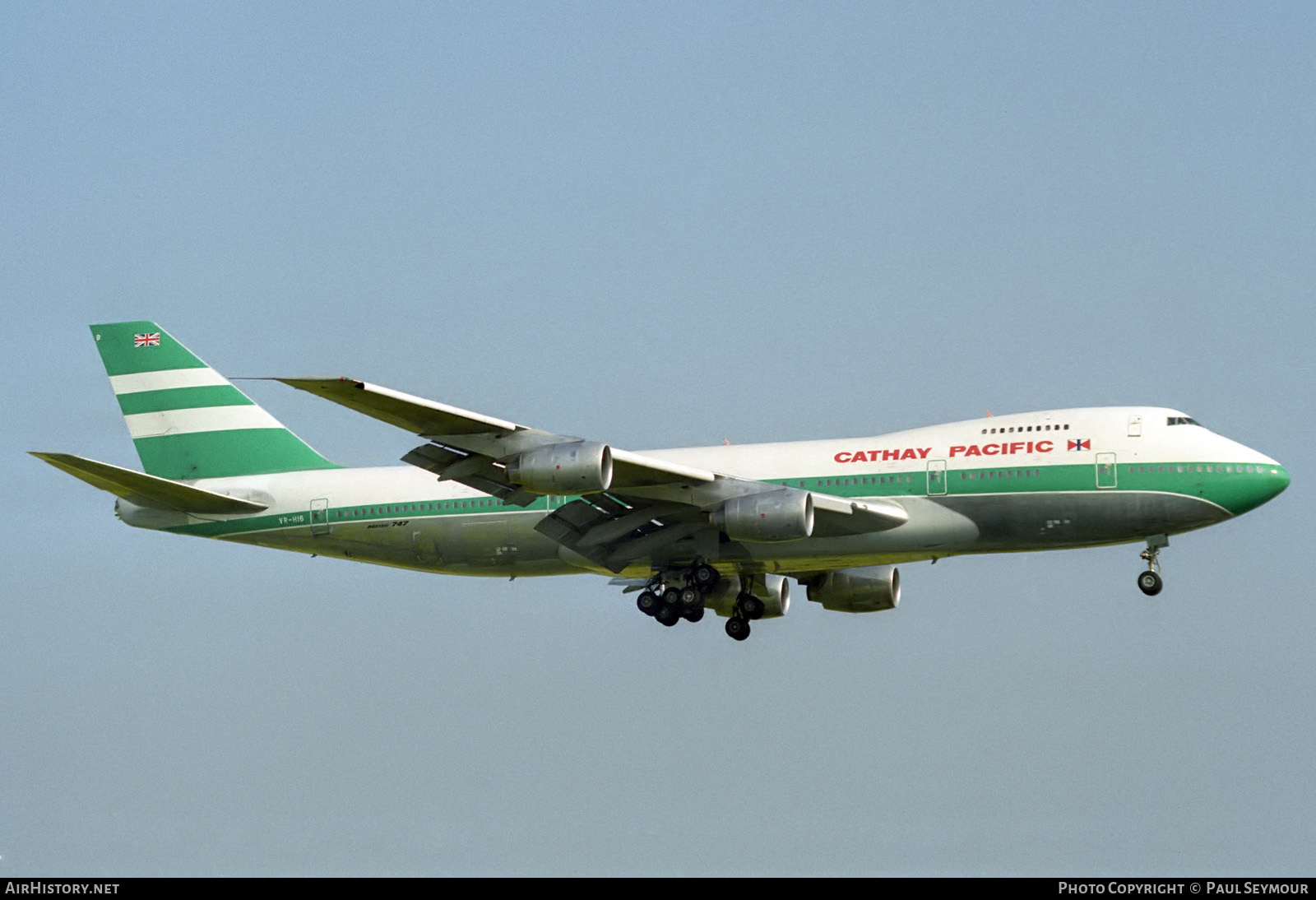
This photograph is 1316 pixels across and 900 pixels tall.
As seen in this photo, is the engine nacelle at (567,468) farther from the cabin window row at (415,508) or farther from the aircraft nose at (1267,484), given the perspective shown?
the aircraft nose at (1267,484)

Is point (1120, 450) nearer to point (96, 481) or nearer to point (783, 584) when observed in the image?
point (783, 584)

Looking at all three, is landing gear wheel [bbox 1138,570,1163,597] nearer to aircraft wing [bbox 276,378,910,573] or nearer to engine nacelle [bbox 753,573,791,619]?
aircraft wing [bbox 276,378,910,573]

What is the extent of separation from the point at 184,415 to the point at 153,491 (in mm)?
3938

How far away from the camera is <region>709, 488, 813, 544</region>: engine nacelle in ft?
133

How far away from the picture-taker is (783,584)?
4812cm

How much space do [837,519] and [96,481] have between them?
17846mm

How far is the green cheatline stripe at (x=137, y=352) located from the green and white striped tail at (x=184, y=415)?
0.07ft

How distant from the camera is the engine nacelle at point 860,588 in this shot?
157 ft

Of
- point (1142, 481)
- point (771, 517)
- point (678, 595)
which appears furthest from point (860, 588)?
point (1142, 481)

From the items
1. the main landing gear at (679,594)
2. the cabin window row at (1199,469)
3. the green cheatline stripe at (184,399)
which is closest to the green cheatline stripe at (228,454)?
the green cheatline stripe at (184,399)

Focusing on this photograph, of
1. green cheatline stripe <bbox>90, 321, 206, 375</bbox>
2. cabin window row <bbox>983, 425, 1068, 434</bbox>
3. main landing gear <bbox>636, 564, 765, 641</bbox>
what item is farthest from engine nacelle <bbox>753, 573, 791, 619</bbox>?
green cheatline stripe <bbox>90, 321, 206, 375</bbox>

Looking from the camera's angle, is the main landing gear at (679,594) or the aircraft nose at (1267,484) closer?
the aircraft nose at (1267,484)

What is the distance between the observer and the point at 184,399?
163 ft

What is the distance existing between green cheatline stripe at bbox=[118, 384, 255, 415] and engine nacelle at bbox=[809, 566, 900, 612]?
52.0ft
